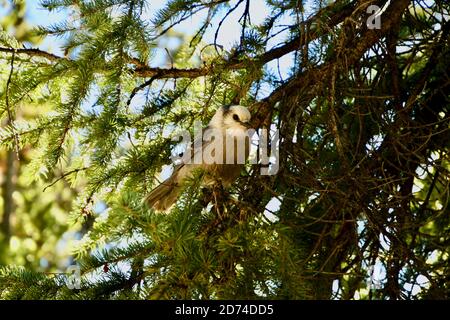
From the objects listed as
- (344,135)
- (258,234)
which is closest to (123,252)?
(258,234)

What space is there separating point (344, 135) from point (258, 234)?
0.65 metres

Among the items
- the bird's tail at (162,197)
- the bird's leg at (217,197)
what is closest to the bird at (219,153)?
the bird's tail at (162,197)

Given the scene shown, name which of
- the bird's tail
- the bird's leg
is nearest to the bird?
the bird's tail

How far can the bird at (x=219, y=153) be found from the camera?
3039 mm

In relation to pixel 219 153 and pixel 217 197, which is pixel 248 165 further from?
pixel 217 197

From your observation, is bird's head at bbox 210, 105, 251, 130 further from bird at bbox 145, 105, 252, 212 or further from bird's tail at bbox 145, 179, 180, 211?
bird's tail at bbox 145, 179, 180, 211

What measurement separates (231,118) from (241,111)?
58 millimetres

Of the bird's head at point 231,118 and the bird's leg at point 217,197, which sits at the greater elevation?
the bird's head at point 231,118

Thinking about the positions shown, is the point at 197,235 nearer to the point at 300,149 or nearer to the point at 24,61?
Result: the point at 300,149

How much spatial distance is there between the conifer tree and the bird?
0.20 feet

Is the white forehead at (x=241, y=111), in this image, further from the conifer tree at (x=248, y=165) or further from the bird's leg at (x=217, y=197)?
the bird's leg at (x=217, y=197)

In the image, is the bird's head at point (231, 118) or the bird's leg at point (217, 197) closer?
the bird's leg at point (217, 197)

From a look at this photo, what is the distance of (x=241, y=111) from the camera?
313 centimetres

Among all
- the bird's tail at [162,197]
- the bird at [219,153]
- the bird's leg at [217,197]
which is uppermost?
the bird at [219,153]
